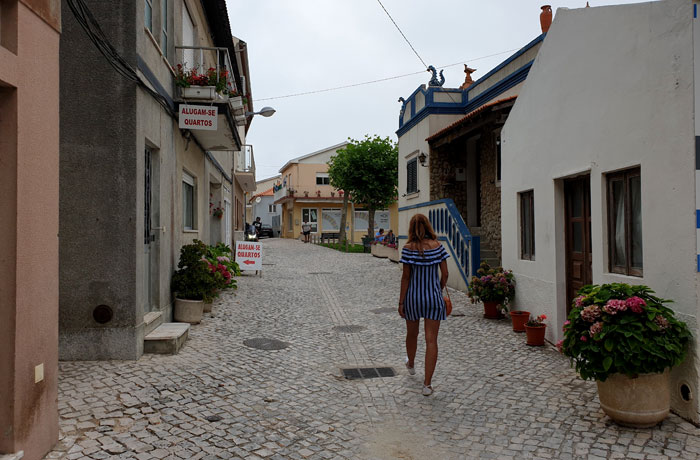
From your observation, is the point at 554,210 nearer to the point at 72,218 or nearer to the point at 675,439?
the point at 675,439

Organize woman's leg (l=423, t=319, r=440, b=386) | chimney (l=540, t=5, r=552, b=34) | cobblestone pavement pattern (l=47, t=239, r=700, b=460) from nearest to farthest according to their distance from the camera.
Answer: cobblestone pavement pattern (l=47, t=239, r=700, b=460) < woman's leg (l=423, t=319, r=440, b=386) < chimney (l=540, t=5, r=552, b=34)

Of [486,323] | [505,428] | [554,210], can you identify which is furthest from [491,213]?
[505,428]

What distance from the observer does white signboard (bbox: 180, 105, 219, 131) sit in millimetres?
7809

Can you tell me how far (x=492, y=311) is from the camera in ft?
27.6

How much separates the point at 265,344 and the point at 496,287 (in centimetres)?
360

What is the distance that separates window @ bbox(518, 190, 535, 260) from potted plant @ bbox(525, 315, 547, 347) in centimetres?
119

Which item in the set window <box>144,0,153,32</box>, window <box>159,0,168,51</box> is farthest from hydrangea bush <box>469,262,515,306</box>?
window <box>144,0,153,32</box>

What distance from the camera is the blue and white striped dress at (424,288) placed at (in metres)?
5.03

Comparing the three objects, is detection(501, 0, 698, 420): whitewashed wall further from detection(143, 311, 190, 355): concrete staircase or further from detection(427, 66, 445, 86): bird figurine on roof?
detection(427, 66, 445, 86): bird figurine on roof

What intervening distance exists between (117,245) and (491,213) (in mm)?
9595

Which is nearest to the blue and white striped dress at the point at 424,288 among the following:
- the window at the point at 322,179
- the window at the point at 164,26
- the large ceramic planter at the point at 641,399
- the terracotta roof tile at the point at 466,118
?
the large ceramic planter at the point at 641,399

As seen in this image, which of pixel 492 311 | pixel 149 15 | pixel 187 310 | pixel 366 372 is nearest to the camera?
pixel 366 372

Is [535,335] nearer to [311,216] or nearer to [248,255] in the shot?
[248,255]

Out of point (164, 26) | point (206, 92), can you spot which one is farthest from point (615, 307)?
point (164, 26)
